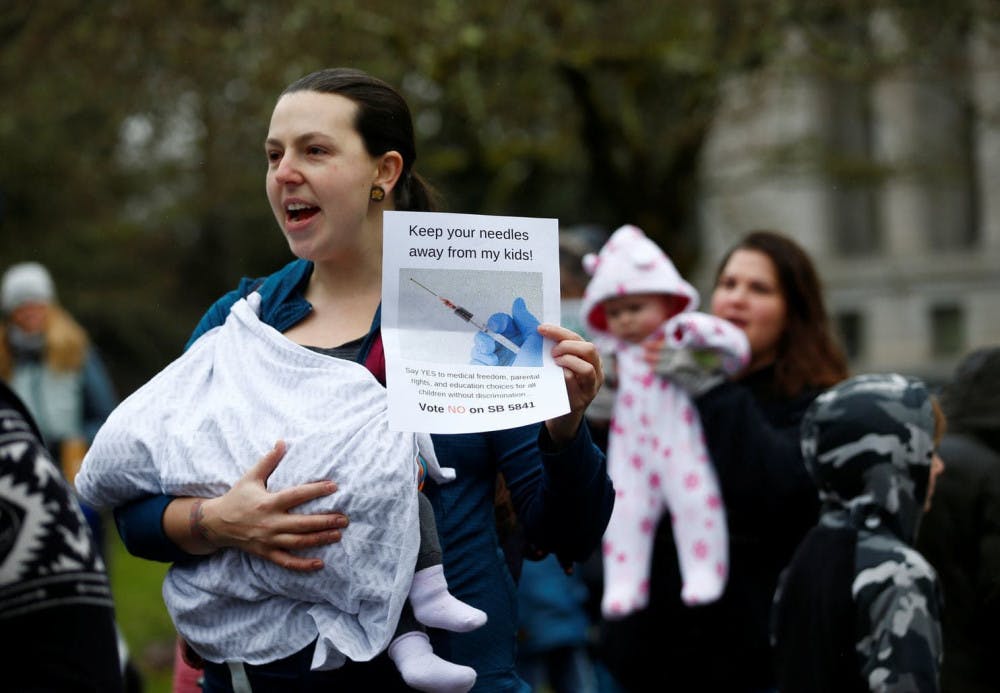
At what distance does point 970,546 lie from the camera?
13.7 feet

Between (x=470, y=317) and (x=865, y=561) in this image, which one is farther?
(x=865, y=561)

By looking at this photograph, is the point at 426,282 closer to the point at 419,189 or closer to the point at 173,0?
the point at 419,189

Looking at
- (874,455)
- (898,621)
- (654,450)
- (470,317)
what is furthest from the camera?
(654,450)

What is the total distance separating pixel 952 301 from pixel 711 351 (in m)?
27.4

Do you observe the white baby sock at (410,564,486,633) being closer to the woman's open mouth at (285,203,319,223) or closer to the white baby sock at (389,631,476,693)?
the white baby sock at (389,631,476,693)

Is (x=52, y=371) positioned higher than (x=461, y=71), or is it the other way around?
(x=461, y=71)

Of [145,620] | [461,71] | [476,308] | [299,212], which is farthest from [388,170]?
[145,620]

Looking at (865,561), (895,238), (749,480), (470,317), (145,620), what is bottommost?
(145,620)

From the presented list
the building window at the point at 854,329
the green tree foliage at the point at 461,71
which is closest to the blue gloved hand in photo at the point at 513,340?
the green tree foliage at the point at 461,71

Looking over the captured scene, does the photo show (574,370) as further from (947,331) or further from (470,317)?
(947,331)

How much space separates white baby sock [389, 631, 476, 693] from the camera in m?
2.60

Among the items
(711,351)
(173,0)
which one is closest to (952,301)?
(173,0)

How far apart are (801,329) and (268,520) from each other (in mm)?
2838

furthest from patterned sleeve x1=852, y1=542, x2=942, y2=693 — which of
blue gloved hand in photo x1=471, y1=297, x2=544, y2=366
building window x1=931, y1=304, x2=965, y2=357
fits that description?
building window x1=931, y1=304, x2=965, y2=357
